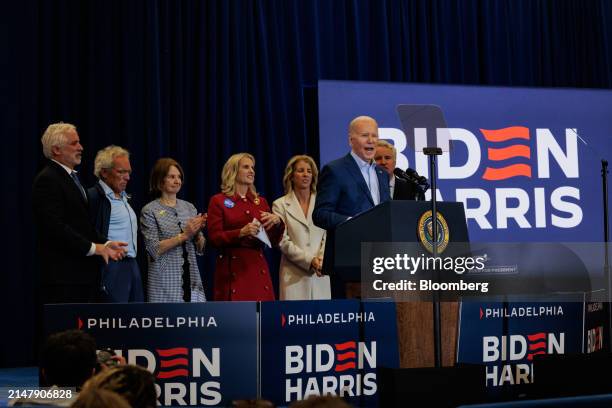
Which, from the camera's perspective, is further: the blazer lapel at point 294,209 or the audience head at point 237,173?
the blazer lapel at point 294,209

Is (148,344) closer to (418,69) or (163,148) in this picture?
(163,148)

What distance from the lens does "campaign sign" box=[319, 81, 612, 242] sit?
24.3ft

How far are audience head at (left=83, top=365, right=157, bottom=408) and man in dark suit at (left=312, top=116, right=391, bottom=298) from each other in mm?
2495

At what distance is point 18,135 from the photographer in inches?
272

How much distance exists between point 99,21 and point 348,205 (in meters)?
3.56

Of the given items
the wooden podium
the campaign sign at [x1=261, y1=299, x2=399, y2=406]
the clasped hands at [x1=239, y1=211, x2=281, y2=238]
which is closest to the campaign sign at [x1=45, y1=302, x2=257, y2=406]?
the campaign sign at [x1=261, y1=299, x2=399, y2=406]

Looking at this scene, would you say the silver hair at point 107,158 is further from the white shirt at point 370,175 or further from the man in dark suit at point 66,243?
the white shirt at point 370,175

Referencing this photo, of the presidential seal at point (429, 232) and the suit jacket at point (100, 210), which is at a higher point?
the suit jacket at point (100, 210)

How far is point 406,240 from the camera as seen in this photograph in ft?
12.9

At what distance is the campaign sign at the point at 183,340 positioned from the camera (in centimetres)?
385

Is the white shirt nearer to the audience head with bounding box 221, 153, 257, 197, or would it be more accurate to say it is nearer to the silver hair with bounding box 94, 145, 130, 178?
the audience head with bounding box 221, 153, 257, 197

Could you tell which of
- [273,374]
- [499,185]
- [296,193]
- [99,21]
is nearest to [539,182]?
[499,185]

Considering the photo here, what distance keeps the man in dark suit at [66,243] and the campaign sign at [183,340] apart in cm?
67

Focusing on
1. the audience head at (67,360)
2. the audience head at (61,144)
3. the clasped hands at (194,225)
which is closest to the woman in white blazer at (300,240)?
the clasped hands at (194,225)
